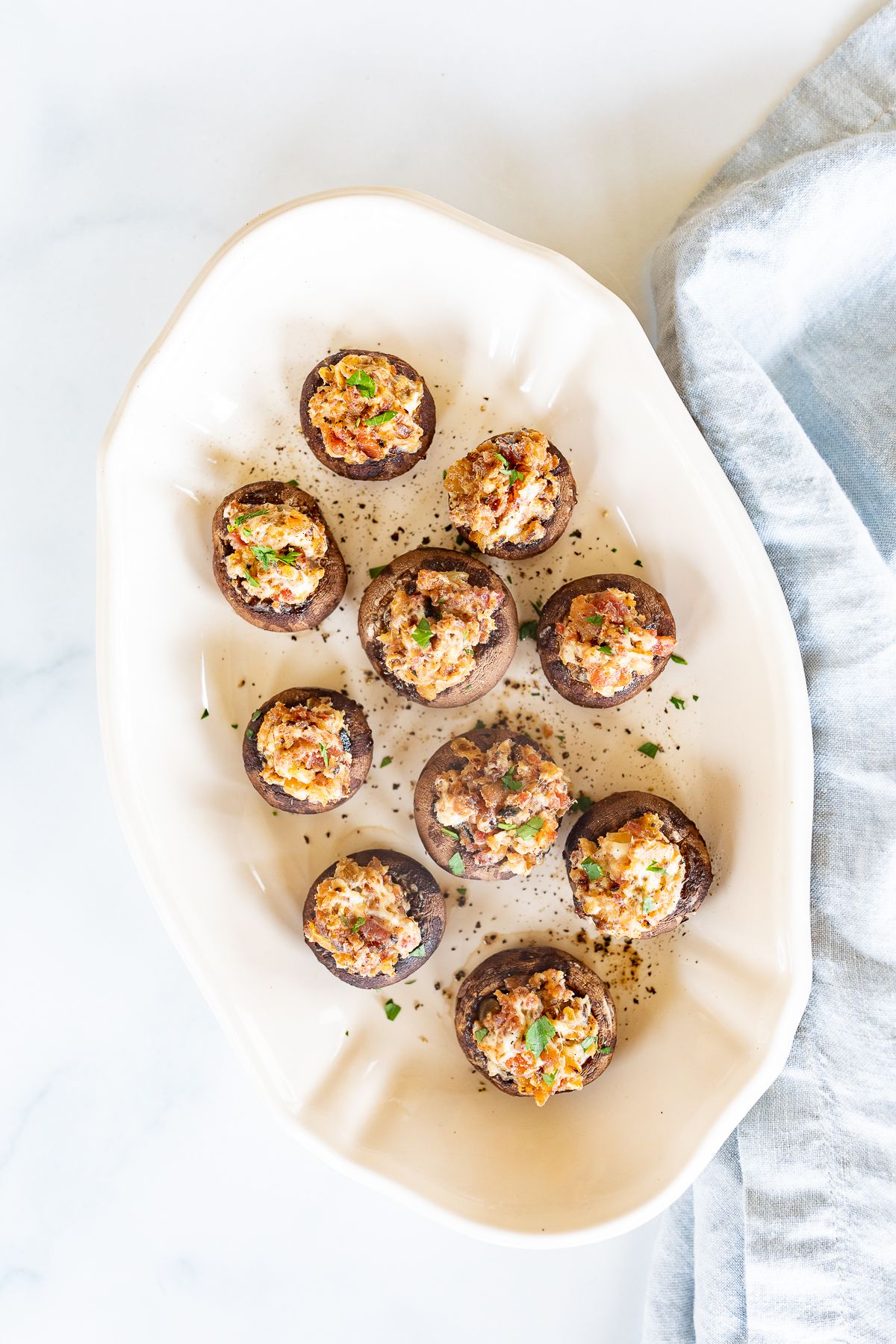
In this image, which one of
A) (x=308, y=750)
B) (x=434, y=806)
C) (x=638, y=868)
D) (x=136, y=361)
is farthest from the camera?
(x=136, y=361)

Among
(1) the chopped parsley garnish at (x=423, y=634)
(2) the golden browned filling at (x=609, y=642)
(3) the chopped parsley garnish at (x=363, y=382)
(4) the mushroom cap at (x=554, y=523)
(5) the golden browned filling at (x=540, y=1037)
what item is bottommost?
(5) the golden browned filling at (x=540, y=1037)

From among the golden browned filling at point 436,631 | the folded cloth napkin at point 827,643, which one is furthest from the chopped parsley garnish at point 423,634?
the folded cloth napkin at point 827,643

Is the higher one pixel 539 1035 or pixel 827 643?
pixel 827 643

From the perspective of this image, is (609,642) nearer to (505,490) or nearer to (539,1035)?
(505,490)

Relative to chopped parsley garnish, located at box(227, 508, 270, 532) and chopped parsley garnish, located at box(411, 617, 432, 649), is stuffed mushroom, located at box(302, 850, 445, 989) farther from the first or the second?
chopped parsley garnish, located at box(227, 508, 270, 532)

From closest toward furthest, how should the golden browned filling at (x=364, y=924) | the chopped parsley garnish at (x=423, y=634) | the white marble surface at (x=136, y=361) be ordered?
the chopped parsley garnish at (x=423, y=634) → the golden browned filling at (x=364, y=924) → the white marble surface at (x=136, y=361)

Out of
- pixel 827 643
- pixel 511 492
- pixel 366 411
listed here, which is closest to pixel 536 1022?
pixel 827 643

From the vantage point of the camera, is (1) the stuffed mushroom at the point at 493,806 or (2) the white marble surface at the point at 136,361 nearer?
(1) the stuffed mushroom at the point at 493,806

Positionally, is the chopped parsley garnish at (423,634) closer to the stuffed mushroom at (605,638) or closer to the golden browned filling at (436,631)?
the golden browned filling at (436,631)
